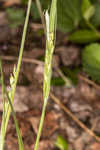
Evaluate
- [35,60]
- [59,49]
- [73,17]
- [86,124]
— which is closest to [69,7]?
[73,17]

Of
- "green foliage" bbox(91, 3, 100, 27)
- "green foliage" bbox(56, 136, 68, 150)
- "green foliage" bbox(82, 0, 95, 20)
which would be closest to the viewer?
"green foliage" bbox(56, 136, 68, 150)

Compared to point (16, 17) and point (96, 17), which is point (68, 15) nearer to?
point (96, 17)

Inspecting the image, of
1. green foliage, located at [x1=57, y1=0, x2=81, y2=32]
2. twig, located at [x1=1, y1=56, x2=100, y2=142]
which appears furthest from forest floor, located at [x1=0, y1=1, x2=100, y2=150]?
green foliage, located at [x1=57, y1=0, x2=81, y2=32]

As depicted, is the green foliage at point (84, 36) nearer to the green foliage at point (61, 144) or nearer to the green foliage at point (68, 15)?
the green foliage at point (68, 15)

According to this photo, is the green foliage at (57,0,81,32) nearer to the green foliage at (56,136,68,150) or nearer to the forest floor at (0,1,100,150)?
the forest floor at (0,1,100,150)

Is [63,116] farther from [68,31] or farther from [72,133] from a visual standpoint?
[68,31]

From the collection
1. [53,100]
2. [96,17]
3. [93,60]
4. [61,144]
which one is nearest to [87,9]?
[96,17]
